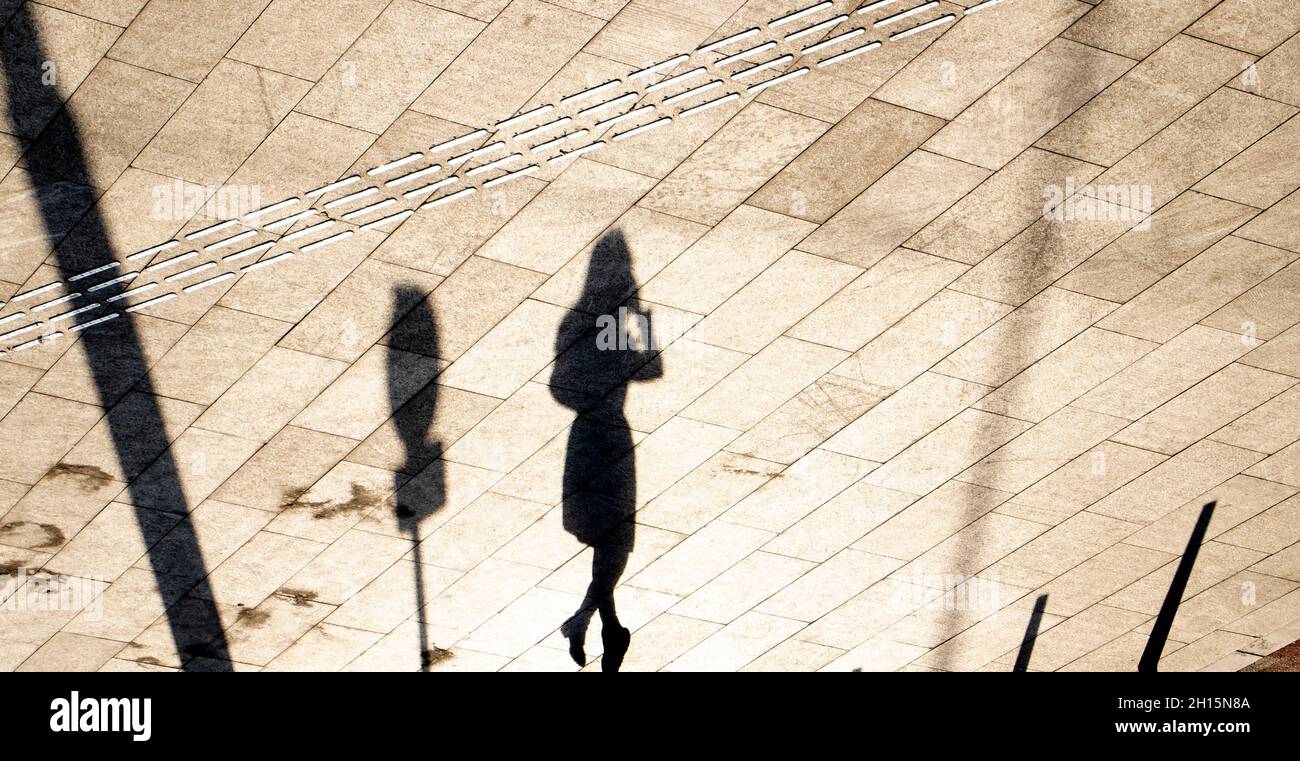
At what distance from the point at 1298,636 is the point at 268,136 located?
47.3 ft

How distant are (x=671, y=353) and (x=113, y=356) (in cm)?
597

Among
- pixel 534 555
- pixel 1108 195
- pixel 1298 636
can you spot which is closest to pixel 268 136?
pixel 534 555

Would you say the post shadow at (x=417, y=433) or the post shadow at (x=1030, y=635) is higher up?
the post shadow at (x=417, y=433)

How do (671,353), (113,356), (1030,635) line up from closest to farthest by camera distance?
(113,356) < (671,353) < (1030,635)

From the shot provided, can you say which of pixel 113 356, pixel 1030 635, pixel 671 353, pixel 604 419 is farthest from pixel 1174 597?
pixel 113 356

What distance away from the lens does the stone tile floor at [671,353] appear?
8.60m

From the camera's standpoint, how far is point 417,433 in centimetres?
1020

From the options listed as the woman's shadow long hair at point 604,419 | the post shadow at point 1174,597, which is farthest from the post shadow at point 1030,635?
the woman's shadow long hair at point 604,419

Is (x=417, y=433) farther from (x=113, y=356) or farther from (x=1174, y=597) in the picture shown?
(x=1174, y=597)

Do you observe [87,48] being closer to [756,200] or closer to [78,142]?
[78,142]

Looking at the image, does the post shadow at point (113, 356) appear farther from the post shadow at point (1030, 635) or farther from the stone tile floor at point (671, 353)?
the post shadow at point (1030, 635)

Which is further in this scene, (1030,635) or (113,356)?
(1030,635)

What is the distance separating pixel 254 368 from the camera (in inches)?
382

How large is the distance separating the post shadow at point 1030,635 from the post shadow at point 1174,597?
61.5 inches
